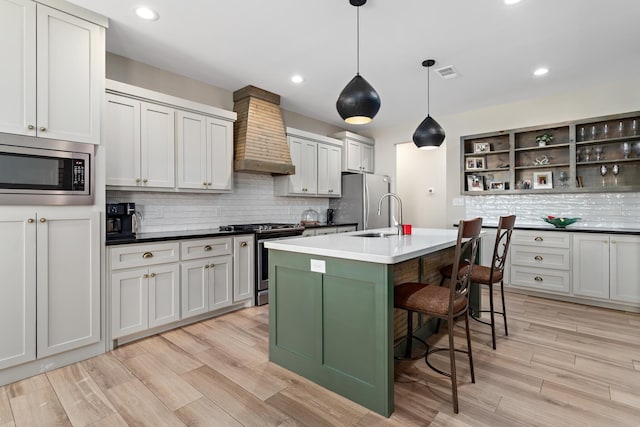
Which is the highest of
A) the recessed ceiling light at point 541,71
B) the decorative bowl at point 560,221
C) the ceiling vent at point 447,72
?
the recessed ceiling light at point 541,71

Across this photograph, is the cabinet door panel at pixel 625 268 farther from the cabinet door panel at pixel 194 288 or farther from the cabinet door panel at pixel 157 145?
the cabinet door panel at pixel 157 145

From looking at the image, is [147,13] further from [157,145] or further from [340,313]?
[340,313]

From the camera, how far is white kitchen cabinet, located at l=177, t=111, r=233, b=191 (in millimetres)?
3424

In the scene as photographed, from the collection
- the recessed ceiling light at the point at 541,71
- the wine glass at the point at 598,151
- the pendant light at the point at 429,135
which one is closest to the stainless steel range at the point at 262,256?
the pendant light at the point at 429,135

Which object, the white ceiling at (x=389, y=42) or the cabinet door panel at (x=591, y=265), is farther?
the cabinet door panel at (x=591, y=265)

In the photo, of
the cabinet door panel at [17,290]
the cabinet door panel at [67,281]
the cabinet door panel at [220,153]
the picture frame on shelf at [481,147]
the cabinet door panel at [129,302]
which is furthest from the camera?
the picture frame on shelf at [481,147]

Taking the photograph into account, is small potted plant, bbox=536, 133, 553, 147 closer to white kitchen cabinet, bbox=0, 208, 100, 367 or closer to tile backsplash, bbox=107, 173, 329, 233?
tile backsplash, bbox=107, 173, 329, 233

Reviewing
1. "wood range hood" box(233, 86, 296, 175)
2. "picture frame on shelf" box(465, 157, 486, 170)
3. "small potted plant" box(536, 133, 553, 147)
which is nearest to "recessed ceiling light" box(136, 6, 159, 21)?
"wood range hood" box(233, 86, 296, 175)

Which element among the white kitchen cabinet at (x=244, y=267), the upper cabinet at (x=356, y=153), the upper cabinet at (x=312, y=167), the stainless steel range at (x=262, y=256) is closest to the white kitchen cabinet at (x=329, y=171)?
the upper cabinet at (x=312, y=167)

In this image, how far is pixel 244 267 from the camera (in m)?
3.62

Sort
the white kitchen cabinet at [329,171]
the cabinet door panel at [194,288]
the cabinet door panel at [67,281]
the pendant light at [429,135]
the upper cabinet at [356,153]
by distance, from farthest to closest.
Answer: the upper cabinet at [356,153] < the white kitchen cabinet at [329,171] < the pendant light at [429,135] < the cabinet door panel at [194,288] < the cabinet door panel at [67,281]

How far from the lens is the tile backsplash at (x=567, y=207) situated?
399 centimetres

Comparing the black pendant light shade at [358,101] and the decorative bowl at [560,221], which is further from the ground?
the black pendant light shade at [358,101]

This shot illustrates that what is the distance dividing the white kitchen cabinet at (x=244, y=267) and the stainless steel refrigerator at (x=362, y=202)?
2.17 meters
